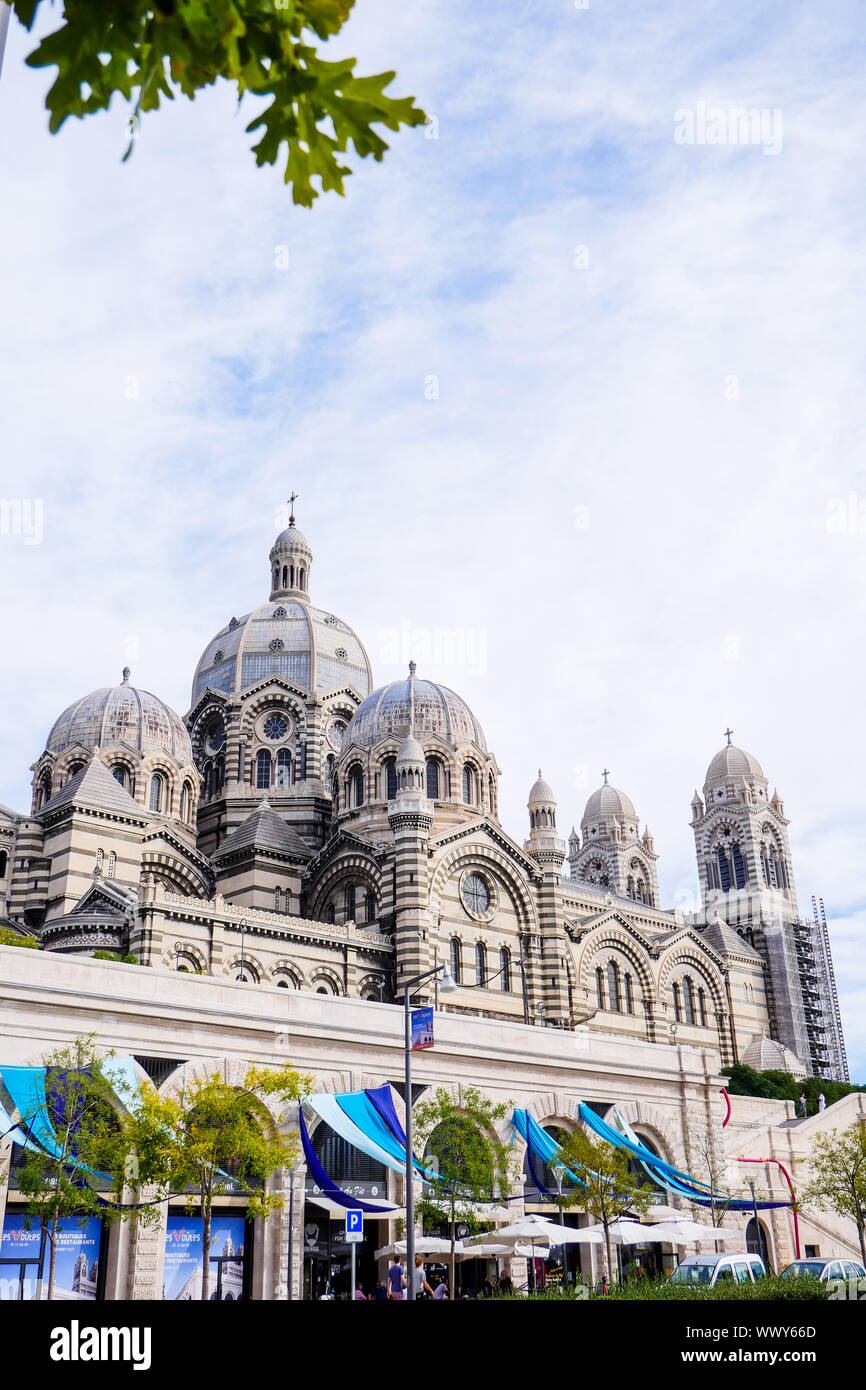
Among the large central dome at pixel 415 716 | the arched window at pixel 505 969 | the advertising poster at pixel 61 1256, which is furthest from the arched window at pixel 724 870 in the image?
the advertising poster at pixel 61 1256

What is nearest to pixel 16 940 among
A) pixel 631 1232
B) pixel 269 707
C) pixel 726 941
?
pixel 631 1232

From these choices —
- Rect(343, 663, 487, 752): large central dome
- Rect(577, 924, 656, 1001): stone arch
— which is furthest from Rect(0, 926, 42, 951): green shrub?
Rect(577, 924, 656, 1001): stone arch

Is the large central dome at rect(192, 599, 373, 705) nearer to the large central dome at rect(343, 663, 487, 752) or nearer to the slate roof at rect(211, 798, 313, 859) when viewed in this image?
the large central dome at rect(343, 663, 487, 752)

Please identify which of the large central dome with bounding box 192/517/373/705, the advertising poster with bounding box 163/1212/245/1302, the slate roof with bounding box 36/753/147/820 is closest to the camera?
the advertising poster with bounding box 163/1212/245/1302

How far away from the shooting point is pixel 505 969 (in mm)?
52062

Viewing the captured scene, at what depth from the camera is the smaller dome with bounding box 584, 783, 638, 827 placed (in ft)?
326

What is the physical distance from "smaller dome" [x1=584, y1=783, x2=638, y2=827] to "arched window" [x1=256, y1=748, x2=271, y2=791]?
42348mm

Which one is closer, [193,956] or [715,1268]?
[715,1268]

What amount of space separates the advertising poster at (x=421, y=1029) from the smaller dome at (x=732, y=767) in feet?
222

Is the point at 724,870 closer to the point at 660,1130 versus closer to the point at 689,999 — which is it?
the point at 689,999

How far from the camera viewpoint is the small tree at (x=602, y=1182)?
32219 mm

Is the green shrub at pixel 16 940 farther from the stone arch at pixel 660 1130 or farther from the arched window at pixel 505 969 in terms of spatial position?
the arched window at pixel 505 969

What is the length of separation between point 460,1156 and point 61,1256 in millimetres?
10274

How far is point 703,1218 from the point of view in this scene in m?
39.3
